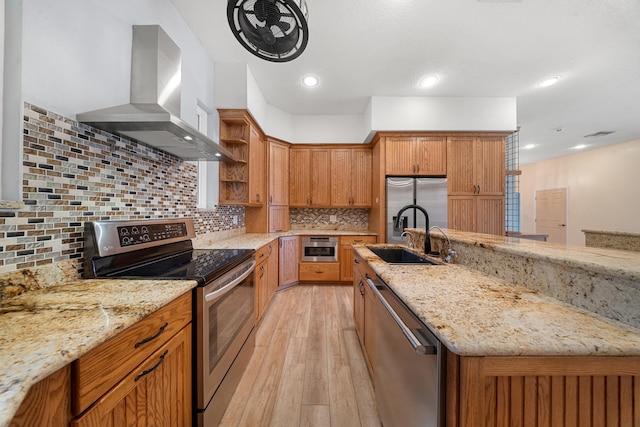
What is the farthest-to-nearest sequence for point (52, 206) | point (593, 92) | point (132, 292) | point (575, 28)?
1. point (593, 92)
2. point (575, 28)
3. point (52, 206)
4. point (132, 292)

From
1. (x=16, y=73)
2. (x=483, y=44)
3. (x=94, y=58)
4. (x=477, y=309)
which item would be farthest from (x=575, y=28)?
(x=16, y=73)

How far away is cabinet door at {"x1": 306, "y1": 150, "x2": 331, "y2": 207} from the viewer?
3854mm

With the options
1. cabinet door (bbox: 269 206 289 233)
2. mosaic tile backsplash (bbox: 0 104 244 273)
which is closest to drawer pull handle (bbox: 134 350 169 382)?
mosaic tile backsplash (bbox: 0 104 244 273)

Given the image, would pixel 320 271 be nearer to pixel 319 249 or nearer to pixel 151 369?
pixel 319 249

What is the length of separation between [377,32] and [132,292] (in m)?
2.69

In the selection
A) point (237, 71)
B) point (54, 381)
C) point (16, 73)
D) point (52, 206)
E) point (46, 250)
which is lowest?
point (54, 381)

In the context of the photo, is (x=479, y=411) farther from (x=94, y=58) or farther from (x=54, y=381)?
(x=94, y=58)

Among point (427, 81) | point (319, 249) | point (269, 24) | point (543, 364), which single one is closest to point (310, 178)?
point (319, 249)

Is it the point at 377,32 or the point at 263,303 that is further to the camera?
the point at 263,303

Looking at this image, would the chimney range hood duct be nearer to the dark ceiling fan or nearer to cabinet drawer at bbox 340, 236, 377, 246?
the dark ceiling fan

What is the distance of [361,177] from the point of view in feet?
12.7

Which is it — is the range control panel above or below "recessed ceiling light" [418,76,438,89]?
below

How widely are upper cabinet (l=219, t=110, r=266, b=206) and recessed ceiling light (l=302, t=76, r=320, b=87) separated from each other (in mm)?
851

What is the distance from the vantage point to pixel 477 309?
0.75 metres
